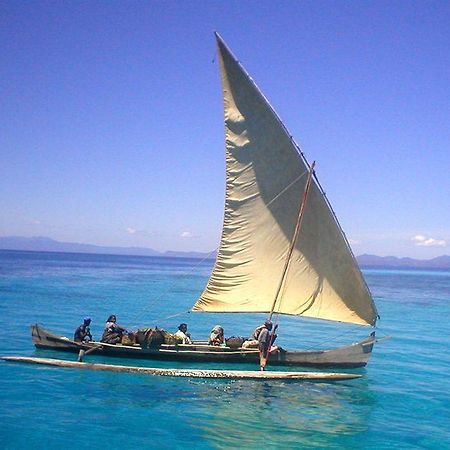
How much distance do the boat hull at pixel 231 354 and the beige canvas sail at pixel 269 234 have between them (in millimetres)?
1755

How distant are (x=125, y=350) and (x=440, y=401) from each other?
1257cm

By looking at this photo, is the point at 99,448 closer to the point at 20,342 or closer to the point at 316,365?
the point at 316,365

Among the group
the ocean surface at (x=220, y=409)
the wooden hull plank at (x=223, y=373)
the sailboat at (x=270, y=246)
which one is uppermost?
the sailboat at (x=270, y=246)

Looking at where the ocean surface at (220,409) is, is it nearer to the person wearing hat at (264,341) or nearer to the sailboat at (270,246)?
the person wearing hat at (264,341)

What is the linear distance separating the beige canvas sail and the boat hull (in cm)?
175

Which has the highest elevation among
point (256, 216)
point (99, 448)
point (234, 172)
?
point (234, 172)

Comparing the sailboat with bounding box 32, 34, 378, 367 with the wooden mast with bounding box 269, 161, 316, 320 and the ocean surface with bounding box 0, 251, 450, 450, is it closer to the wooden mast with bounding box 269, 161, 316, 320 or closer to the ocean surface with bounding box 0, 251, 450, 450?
the wooden mast with bounding box 269, 161, 316, 320

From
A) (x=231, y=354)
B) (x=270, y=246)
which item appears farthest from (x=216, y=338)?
(x=270, y=246)

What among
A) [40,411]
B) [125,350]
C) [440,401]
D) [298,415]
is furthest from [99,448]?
[440,401]

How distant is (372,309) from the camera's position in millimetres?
20188

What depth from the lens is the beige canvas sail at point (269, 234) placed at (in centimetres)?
1992

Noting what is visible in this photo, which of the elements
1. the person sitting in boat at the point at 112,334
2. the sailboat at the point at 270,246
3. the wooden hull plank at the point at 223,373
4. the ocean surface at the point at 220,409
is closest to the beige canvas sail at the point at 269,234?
the sailboat at the point at 270,246

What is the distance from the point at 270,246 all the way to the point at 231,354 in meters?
4.71

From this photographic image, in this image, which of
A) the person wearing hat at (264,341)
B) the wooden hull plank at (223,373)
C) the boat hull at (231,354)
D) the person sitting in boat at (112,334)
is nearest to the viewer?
the wooden hull plank at (223,373)
